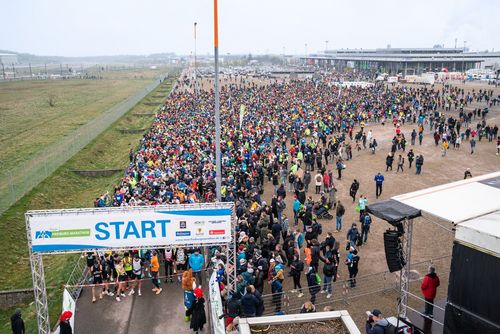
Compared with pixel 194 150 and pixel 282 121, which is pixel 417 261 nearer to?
pixel 194 150

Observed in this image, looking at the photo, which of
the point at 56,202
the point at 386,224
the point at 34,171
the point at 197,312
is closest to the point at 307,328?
the point at 197,312

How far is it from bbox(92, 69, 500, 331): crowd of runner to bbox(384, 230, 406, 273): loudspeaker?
210 centimetres

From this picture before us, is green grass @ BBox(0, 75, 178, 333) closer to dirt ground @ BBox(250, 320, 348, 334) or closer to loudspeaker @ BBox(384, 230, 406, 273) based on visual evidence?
dirt ground @ BBox(250, 320, 348, 334)

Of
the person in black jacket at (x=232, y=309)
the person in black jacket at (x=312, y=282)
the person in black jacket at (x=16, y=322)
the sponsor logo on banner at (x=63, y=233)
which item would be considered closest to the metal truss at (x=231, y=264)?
the person in black jacket at (x=232, y=309)

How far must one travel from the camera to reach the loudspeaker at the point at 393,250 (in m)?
9.52

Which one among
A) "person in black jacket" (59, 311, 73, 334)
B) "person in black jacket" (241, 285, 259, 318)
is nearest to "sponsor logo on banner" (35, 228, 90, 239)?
"person in black jacket" (59, 311, 73, 334)

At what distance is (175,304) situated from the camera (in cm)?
1251

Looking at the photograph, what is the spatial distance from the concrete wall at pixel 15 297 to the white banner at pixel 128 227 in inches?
226

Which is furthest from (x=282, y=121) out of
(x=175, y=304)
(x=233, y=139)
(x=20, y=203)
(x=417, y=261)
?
(x=175, y=304)

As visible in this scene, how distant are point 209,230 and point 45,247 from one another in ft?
13.3

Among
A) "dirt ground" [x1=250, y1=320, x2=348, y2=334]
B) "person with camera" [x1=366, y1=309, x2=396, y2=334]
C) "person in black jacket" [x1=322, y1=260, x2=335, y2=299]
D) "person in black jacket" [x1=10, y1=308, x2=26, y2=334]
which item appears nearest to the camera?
"dirt ground" [x1=250, y1=320, x2=348, y2=334]

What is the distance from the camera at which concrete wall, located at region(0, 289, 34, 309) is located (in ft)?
48.8

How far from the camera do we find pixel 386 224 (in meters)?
18.0

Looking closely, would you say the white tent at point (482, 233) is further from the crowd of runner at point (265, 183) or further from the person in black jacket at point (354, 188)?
the person in black jacket at point (354, 188)
